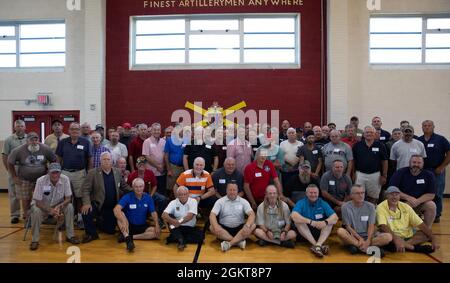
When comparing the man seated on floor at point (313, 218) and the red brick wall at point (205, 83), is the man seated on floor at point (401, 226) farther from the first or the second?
the red brick wall at point (205, 83)

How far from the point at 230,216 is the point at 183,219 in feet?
2.45

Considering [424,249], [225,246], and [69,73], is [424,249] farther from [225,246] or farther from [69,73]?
[69,73]

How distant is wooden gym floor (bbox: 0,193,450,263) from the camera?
4664 millimetres

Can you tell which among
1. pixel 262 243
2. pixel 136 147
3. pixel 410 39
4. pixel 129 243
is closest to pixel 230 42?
pixel 136 147

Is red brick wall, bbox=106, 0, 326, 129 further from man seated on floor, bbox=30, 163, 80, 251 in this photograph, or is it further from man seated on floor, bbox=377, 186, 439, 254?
man seated on floor, bbox=377, 186, 439, 254

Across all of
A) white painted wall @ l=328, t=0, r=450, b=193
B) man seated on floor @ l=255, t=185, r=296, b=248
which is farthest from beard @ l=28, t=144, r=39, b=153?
white painted wall @ l=328, t=0, r=450, b=193

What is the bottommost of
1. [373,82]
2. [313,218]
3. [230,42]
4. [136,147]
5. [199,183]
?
[313,218]

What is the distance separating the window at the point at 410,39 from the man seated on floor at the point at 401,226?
644 cm

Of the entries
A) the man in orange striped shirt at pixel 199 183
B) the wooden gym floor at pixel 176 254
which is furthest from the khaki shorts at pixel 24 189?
the man in orange striped shirt at pixel 199 183

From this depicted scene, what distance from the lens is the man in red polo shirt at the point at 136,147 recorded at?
7.17 m

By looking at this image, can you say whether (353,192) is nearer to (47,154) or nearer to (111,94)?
(47,154)

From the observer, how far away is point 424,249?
4988 millimetres

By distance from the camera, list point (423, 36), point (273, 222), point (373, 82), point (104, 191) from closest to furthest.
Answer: point (273, 222) < point (104, 191) < point (373, 82) < point (423, 36)

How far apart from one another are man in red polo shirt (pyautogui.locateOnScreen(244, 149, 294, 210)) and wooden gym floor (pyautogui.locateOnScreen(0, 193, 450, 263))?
0.81 meters
